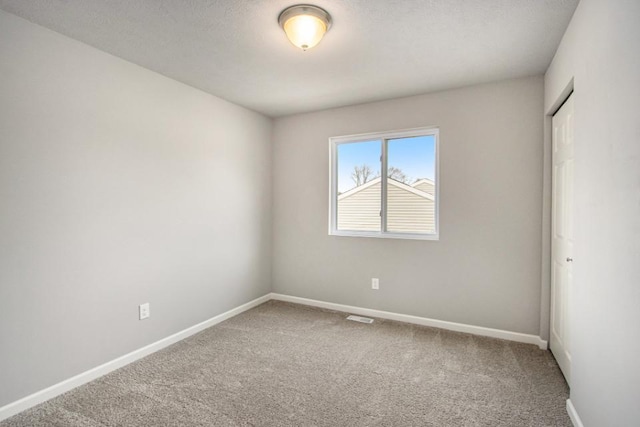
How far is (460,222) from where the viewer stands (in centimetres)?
322

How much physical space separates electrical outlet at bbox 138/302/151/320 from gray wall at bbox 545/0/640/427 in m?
3.06

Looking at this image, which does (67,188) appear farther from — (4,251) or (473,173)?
(473,173)

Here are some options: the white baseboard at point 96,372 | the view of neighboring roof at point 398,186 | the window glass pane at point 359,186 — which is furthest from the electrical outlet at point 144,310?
the view of neighboring roof at point 398,186

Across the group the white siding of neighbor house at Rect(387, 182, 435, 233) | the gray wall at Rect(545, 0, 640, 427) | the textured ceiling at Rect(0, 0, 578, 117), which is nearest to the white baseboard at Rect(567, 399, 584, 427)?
the gray wall at Rect(545, 0, 640, 427)

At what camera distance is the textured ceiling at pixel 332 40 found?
6.31 ft

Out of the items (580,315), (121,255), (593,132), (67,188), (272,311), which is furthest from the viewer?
(272,311)

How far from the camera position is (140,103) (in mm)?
2719

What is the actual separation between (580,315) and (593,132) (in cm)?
100

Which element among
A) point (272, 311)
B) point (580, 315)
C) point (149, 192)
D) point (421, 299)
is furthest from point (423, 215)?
point (149, 192)

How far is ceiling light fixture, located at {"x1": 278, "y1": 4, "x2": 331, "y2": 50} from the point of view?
1917mm

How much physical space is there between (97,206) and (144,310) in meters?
0.96

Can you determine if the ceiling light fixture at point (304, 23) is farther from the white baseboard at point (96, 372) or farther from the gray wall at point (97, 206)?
the white baseboard at point (96, 372)

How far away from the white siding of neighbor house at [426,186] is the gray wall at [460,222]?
142 mm

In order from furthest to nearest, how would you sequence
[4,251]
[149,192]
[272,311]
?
[272,311] < [149,192] < [4,251]
